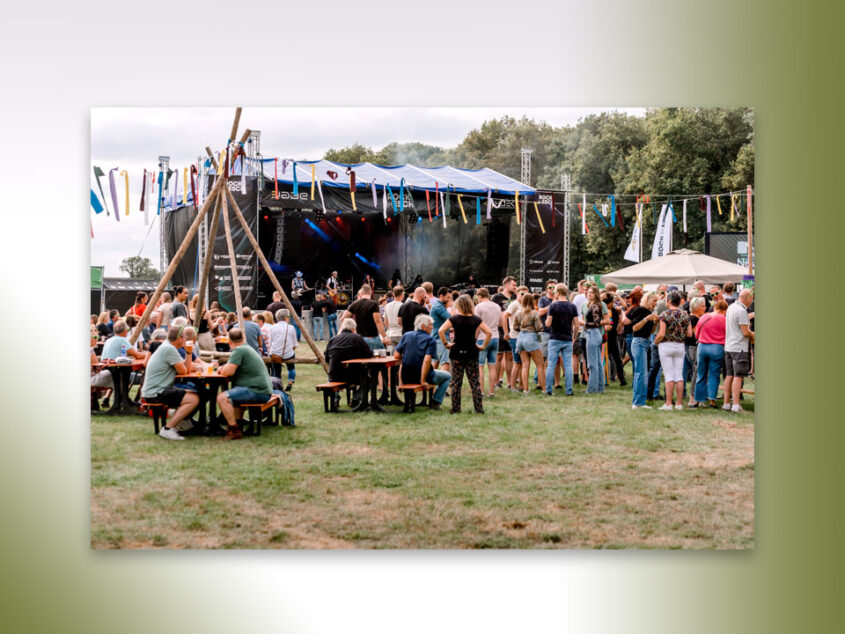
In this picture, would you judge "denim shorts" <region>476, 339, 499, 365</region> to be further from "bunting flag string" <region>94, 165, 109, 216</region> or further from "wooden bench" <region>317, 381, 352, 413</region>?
"bunting flag string" <region>94, 165, 109, 216</region>

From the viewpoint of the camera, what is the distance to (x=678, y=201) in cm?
495

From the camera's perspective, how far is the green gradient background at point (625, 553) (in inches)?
180

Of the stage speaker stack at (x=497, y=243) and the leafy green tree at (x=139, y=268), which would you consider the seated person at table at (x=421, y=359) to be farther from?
the leafy green tree at (x=139, y=268)

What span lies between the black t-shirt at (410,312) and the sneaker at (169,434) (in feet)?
5.50

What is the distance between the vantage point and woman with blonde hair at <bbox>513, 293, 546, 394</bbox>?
5914mm

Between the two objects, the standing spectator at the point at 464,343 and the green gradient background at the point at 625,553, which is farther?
the standing spectator at the point at 464,343

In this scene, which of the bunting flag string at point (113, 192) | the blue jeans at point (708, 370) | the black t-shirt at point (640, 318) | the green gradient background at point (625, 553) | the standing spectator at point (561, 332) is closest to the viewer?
the green gradient background at point (625, 553)

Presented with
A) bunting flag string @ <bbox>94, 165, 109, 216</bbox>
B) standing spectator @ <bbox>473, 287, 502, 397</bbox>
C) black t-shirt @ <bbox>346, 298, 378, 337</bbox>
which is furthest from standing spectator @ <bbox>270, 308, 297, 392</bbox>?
standing spectator @ <bbox>473, 287, 502, 397</bbox>

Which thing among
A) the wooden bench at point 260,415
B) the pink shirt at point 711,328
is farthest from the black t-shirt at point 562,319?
the wooden bench at point 260,415

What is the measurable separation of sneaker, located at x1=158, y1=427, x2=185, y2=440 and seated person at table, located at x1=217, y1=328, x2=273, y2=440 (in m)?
0.32

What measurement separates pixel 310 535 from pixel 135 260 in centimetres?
194

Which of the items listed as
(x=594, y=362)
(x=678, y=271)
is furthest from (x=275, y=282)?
(x=678, y=271)

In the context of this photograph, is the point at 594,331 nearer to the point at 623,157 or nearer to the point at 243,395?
the point at 623,157
